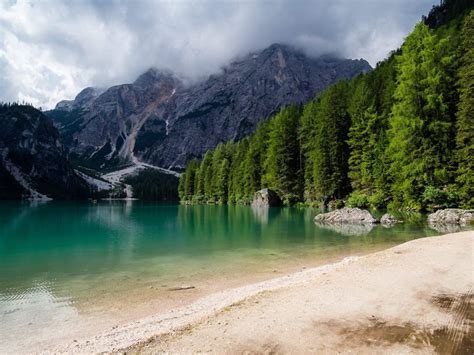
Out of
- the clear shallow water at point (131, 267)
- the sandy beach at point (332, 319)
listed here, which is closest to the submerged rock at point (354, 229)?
the clear shallow water at point (131, 267)

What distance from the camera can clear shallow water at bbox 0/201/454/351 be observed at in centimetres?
1031

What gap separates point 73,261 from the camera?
18.7 meters

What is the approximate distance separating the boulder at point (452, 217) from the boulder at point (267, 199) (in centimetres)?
4112

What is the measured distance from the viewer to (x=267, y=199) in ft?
224

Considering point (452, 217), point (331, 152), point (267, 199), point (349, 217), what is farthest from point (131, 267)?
point (267, 199)

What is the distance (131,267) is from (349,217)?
24285 mm

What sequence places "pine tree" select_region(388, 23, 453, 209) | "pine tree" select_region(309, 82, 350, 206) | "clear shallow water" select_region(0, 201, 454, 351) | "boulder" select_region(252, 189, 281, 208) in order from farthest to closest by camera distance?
"boulder" select_region(252, 189, 281, 208), "pine tree" select_region(309, 82, 350, 206), "pine tree" select_region(388, 23, 453, 209), "clear shallow water" select_region(0, 201, 454, 351)

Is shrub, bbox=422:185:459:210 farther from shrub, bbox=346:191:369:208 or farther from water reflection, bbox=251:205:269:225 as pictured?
water reflection, bbox=251:205:269:225

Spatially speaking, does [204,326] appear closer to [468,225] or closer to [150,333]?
[150,333]

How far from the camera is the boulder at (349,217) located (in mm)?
32312

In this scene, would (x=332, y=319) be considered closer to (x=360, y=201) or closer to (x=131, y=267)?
(x=131, y=267)

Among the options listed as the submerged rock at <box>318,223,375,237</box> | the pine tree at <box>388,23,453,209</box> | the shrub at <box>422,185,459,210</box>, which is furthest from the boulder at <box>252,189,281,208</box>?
the shrub at <box>422,185,459,210</box>

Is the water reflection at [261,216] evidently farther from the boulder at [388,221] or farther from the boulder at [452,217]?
the boulder at [452,217]

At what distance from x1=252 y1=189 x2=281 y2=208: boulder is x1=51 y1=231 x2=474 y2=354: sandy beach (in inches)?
2219
